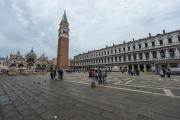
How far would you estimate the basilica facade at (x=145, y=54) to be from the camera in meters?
26.4

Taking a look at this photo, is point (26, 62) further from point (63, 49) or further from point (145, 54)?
point (145, 54)

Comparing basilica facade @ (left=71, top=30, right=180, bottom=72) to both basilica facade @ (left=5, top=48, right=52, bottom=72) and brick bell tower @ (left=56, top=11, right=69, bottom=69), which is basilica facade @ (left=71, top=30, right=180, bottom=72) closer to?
brick bell tower @ (left=56, top=11, right=69, bottom=69)

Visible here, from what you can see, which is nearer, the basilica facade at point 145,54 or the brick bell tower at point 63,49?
the basilica facade at point 145,54

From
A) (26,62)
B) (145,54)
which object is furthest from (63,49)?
(145,54)

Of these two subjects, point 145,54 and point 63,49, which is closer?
point 145,54

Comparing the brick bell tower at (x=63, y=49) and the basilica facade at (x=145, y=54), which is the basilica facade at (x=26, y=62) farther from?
the basilica facade at (x=145, y=54)

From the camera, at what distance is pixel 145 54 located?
32875 millimetres

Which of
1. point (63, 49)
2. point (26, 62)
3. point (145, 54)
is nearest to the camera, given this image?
point (145, 54)

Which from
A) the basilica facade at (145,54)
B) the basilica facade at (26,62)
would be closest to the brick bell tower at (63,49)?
the basilica facade at (145,54)

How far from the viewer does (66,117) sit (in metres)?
2.66

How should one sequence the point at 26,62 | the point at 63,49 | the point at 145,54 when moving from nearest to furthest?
1. the point at 145,54
2. the point at 63,49
3. the point at 26,62

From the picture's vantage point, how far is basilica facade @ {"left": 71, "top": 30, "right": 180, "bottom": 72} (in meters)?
26.4

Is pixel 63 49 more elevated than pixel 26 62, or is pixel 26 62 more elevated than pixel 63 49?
pixel 63 49

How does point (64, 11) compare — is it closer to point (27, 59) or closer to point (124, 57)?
point (27, 59)
